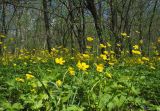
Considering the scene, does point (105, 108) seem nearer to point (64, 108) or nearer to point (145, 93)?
point (64, 108)

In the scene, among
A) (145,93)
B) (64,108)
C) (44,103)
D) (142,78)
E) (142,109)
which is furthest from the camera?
(142,78)

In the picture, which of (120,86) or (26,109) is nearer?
(26,109)

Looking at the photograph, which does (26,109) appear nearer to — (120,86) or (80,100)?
(80,100)

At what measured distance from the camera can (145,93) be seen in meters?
4.70

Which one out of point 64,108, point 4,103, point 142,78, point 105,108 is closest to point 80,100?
point 105,108

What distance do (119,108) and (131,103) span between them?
0.70ft

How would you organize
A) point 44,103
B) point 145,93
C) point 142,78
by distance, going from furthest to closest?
point 142,78, point 145,93, point 44,103

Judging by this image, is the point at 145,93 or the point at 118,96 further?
the point at 145,93

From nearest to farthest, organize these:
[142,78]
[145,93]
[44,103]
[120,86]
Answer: [44,103] → [120,86] → [145,93] → [142,78]

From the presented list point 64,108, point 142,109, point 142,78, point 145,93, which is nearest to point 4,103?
point 64,108

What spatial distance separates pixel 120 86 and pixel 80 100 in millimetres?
728

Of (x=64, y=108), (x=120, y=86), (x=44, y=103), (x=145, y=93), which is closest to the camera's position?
(x=64, y=108)

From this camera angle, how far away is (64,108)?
3.21 meters

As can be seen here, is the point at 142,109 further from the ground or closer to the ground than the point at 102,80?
closer to the ground
